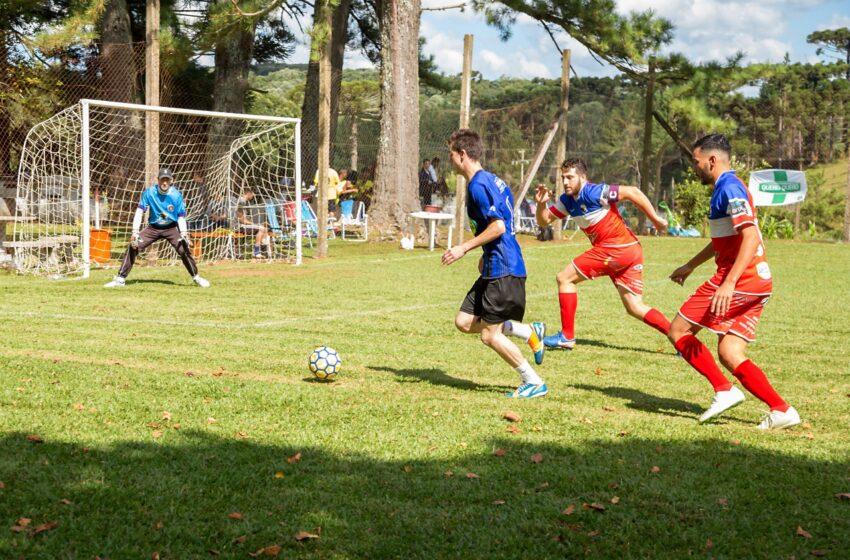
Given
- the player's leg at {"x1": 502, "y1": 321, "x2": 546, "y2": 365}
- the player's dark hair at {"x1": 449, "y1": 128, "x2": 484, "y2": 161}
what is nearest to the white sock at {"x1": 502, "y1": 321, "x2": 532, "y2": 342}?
the player's leg at {"x1": 502, "y1": 321, "x2": 546, "y2": 365}

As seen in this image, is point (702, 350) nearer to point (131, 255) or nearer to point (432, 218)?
point (131, 255)

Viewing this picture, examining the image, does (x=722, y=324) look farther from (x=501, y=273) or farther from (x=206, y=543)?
(x=206, y=543)

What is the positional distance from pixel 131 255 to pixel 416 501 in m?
10.1

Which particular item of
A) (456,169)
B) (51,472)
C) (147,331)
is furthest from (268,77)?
(51,472)

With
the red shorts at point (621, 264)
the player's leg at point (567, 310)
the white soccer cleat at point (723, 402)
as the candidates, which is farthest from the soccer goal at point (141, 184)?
→ the white soccer cleat at point (723, 402)

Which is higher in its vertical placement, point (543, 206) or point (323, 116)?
point (323, 116)

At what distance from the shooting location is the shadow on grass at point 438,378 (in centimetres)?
733

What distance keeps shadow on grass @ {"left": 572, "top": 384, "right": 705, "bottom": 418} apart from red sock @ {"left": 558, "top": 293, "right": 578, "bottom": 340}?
1.79 meters

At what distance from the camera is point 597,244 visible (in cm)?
938

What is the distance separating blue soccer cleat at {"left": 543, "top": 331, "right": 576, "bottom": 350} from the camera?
9.29 m

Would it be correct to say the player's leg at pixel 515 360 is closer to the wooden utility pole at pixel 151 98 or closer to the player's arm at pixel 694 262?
the player's arm at pixel 694 262

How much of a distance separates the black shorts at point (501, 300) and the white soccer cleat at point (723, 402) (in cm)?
141

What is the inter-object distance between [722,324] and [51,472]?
395 centimetres

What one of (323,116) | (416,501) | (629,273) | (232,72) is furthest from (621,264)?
(232,72)
